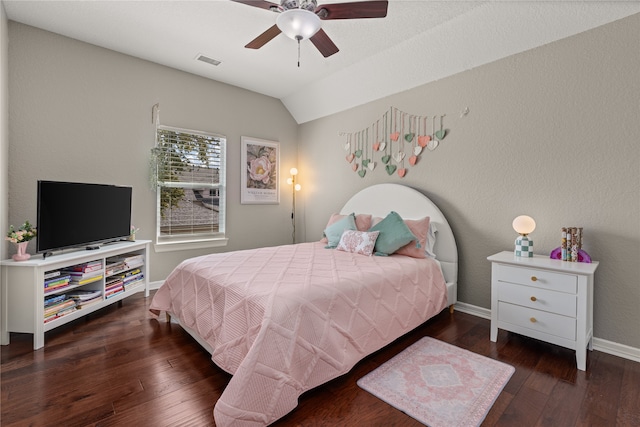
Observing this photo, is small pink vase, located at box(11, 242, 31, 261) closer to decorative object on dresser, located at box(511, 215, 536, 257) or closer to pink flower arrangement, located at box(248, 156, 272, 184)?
pink flower arrangement, located at box(248, 156, 272, 184)

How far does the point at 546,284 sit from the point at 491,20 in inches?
83.8

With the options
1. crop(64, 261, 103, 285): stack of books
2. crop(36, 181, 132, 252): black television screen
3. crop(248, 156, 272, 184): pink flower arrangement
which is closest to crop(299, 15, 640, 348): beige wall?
crop(248, 156, 272, 184): pink flower arrangement

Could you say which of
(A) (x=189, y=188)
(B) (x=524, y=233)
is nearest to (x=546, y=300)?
(B) (x=524, y=233)

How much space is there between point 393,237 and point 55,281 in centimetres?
287

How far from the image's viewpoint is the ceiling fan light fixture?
5.82ft

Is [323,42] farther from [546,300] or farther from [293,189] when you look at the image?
[293,189]

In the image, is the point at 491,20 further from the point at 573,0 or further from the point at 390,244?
the point at 390,244

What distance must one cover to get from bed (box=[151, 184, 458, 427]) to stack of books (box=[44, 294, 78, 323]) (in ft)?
2.13

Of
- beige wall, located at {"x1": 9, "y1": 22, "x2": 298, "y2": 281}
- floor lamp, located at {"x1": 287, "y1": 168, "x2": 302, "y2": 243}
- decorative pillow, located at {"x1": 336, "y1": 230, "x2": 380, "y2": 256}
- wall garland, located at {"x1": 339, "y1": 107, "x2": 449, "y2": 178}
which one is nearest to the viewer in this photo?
beige wall, located at {"x1": 9, "y1": 22, "x2": 298, "y2": 281}

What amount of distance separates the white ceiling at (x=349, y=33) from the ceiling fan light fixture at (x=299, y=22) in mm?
826

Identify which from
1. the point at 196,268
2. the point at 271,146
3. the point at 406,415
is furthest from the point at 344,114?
the point at 406,415

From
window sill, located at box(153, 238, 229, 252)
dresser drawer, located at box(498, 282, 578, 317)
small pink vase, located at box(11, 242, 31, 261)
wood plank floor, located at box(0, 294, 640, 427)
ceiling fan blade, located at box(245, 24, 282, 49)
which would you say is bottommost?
wood plank floor, located at box(0, 294, 640, 427)

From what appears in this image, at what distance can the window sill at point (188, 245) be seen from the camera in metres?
3.59

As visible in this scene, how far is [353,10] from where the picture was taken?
6.28ft
